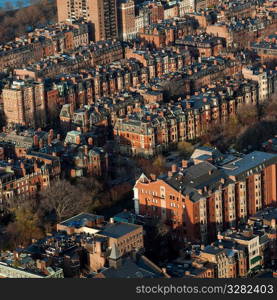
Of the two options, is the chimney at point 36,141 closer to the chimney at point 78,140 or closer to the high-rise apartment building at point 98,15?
the chimney at point 78,140

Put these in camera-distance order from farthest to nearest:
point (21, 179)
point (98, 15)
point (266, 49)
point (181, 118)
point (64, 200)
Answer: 1. point (98, 15)
2. point (266, 49)
3. point (181, 118)
4. point (21, 179)
5. point (64, 200)

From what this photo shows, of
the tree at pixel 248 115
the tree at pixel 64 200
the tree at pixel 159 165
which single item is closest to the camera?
the tree at pixel 64 200

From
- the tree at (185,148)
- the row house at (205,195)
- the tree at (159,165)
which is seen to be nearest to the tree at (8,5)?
the tree at (185,148)

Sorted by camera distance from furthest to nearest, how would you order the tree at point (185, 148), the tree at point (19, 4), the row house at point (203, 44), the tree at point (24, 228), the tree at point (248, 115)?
the tree at point (19, 4) < the row house at point (203, 44) < the tree at point (248, 115) < the tree at point (185, 148) < the tree at point (24, 228)

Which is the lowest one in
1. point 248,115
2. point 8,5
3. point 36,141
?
point 248,115

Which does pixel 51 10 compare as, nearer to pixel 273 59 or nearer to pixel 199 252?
pixel 273 59

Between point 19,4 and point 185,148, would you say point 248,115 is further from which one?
point 19,4

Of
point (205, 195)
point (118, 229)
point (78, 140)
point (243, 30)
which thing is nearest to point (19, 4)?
point (243, 30)
